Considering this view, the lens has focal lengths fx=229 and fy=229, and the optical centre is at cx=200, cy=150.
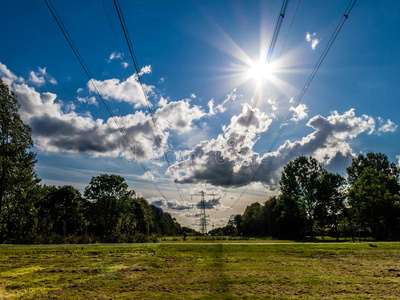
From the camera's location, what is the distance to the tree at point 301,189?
43781 millimetres

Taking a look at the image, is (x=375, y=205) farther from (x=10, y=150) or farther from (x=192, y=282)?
(x=10, y=150)

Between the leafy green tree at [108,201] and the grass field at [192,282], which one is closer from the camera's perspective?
the grass field at [192,282]

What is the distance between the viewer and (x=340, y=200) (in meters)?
47.7

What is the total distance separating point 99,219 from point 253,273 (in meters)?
53.4

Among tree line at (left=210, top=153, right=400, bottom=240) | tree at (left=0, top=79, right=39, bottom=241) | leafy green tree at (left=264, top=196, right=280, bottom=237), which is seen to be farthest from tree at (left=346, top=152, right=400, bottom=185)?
tree at (left=0, top=79, right=39, bottom=241)

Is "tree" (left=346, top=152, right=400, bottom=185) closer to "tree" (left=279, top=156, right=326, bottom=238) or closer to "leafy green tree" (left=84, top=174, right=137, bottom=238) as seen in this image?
"tree" (left=279, top=156, right=326, bottom=238)

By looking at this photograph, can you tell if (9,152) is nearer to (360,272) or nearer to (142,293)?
(142,293)

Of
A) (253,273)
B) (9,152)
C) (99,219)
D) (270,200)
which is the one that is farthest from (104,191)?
(253,273)

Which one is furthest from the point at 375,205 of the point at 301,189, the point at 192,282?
the point at 192,282

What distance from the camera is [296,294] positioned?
7.72 m

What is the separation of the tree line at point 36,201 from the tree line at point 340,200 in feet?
95.0

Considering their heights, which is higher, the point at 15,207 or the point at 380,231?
the point at 15,207

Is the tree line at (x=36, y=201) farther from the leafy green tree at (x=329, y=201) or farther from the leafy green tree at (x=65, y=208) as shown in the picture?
the leafy green tree at (x=329, y=201)

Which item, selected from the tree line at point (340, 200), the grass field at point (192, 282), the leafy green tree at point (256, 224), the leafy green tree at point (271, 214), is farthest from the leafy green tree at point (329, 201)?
the grass field at point (192, 282)
